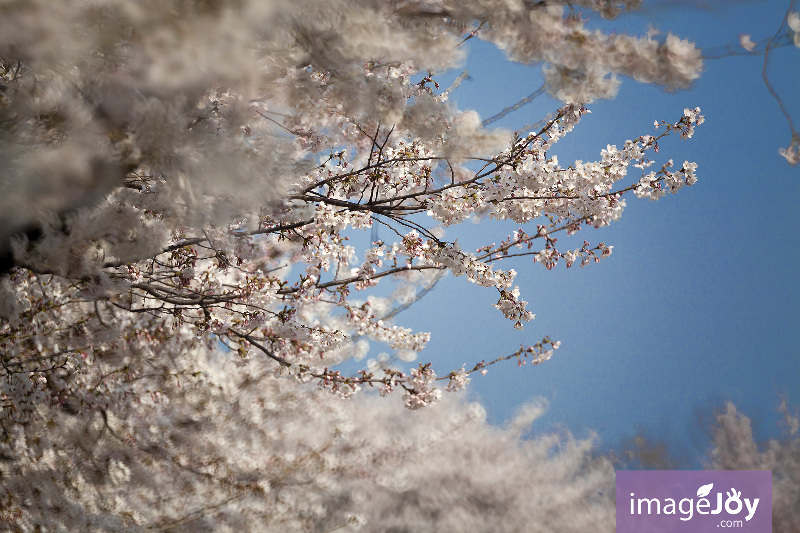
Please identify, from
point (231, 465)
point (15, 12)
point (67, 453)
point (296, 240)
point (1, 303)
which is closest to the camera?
point (15, 12)

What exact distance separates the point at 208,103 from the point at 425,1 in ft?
2.03

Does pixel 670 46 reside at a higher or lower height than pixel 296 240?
lower

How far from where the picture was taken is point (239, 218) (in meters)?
1.88

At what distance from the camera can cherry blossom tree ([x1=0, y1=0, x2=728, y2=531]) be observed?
1.07 metres

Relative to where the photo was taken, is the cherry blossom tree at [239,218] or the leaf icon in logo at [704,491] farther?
the leaf icon in logo at [704,491]

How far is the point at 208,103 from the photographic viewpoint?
143cm

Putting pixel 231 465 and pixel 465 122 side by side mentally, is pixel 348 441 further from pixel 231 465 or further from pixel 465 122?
pixel 465 122

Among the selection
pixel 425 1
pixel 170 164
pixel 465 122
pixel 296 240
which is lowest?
pixel 170 164

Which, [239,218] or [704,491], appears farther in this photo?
[704,491]

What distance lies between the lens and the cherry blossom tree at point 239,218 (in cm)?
107

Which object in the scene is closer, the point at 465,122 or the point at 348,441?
the point at 465,122

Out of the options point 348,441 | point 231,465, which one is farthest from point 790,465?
point 231,465

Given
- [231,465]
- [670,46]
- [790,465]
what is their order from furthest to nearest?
[790,465], [231,465], [670,46]

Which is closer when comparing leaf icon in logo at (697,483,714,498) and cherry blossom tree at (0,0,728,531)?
cherry blossom tree at (0,0,728,531)
